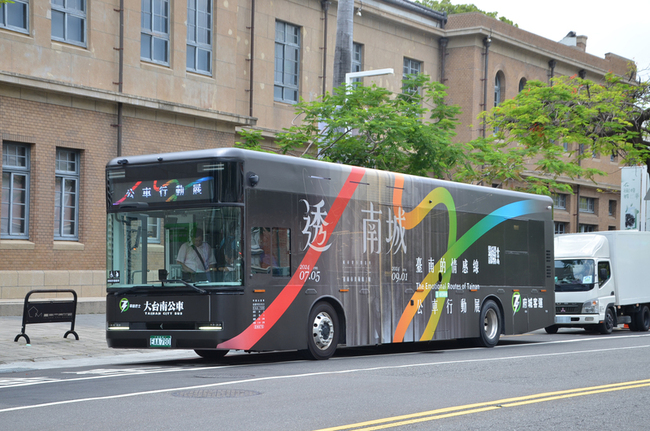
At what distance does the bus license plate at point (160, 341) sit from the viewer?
Result: 12.6 metres

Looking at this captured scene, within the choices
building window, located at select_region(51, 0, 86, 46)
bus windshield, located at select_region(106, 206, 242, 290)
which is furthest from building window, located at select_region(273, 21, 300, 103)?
bus windshield, located at select_region(106, 206, 242, 290)

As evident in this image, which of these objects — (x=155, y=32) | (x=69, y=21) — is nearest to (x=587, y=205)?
(x=155, y=32)

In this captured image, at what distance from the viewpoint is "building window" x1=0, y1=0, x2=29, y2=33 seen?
22.1 m

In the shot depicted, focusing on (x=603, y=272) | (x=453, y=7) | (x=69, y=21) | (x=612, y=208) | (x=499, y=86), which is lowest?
(x=603, y=272)

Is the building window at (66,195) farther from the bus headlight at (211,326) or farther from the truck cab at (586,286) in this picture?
the truck cab at (586,286)

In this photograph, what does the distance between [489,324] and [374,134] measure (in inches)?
237

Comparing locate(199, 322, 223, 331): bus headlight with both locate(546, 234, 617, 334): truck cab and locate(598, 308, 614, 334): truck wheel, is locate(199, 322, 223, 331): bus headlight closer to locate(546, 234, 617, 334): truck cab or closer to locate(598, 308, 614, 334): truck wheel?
locate(546, 234, 617, 334): truck cab

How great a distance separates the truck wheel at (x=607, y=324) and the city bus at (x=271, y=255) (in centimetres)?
815

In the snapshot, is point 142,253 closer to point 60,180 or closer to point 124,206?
point 124,206

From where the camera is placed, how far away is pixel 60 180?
23.7 metres

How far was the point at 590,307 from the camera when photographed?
23.2m

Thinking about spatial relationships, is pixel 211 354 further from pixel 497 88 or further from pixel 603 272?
pixel 497 88

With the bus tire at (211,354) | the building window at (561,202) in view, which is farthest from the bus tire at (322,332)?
the building window at (561,202)

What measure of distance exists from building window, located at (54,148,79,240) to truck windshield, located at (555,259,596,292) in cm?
1373
